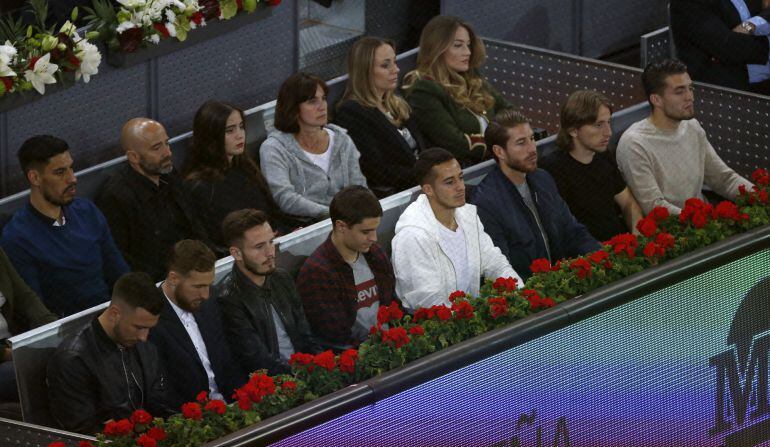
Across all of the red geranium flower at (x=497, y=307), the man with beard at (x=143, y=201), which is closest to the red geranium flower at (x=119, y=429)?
the red geranium flower at (x=497, y=307)

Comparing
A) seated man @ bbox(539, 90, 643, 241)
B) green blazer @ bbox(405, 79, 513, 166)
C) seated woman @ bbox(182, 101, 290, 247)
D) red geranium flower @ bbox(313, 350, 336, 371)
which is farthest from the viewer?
green blazer @ bbox(405, 79, 513, 166)

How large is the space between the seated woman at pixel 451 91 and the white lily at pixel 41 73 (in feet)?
6.61

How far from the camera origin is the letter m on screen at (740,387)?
6374 millimetres

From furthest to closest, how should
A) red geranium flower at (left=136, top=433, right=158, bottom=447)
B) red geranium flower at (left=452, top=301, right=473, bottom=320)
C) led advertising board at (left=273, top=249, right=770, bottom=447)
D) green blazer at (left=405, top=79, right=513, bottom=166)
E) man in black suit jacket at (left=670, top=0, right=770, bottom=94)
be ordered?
man in black suit jacket at (left=670, top=0, right=770, bottom=94), green blazer at (left=405, top=79, right=513, bottom=166), red geranium flower at (left=452, top=301, right=473, bottom=320), led advertising board at (left=273, top=249, right=770, bottom=447), red geranium flower at (left=136, top=433, right=158, bottom=447)

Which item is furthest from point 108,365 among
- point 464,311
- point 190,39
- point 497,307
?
point 190,39

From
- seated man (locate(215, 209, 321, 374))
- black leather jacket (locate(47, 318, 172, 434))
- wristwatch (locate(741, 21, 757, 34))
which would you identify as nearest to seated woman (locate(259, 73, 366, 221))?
seated man (locate(215, 209, 321, 374))

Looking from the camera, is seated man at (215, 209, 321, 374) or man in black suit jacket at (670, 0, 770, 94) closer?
seated man at (215, 209, 321, 374)

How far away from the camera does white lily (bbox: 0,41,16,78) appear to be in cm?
809

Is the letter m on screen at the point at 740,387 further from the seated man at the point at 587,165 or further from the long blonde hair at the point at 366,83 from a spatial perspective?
Result: the long blonde hair at the point at 366,83

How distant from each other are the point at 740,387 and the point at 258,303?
2000mm

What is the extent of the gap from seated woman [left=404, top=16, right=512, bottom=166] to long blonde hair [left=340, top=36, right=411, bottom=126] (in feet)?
0.58

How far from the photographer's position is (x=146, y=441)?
207 inches

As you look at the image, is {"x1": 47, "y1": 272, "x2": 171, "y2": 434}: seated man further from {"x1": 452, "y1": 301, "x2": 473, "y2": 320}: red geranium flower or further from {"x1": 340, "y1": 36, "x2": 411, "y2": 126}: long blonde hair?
{"x1": 340, "y1": 36, "x2": 411, "y2": 126}: long blonde hair

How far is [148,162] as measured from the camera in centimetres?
805
